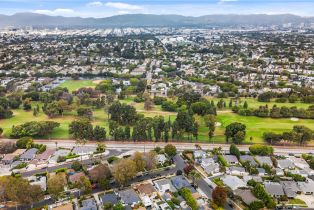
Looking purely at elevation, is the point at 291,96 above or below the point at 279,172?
above

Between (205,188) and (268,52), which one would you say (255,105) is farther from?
(268,52)

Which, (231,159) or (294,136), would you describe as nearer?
(231,159)

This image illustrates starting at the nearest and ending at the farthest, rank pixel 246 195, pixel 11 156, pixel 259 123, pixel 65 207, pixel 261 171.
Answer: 1. pixel 65 207
2. pixel 246 195
3. pixel 261 171
4. pixel 11 156
5. pixel 259 123

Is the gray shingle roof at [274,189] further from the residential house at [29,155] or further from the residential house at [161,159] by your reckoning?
the residential house at [29,155]

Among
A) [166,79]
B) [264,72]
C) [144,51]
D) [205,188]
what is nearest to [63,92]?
[166,79]

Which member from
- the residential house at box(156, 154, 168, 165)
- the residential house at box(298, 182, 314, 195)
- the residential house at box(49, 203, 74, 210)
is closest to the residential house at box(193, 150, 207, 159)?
the residential house at box(156, 154, 168, 165)

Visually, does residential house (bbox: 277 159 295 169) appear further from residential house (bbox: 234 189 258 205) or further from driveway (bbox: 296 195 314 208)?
residential house (bbox: 234 189 258 205)

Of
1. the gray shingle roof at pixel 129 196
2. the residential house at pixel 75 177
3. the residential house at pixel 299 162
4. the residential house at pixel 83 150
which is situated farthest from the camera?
the residential house at pixel 83 150

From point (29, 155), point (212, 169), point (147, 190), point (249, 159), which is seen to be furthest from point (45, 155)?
point (249, 159)

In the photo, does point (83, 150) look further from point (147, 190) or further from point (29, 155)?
point (147, 190)

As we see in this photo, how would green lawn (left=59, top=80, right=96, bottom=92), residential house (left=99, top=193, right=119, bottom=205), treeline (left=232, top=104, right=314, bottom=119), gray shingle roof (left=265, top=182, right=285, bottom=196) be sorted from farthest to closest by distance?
green lawn (left=59, top=80, right=96, bottom=92), treeline (left=232, top=104, right=314, bottom=119), gray shingle roof (left=265, top=182, right=285, bottom=196), residential house (left=99, top=193, right=119, bottom=205)

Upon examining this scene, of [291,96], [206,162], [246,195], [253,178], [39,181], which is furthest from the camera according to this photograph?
[291,96]

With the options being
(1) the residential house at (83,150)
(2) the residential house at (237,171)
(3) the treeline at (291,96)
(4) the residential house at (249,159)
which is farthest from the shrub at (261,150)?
(3) the treeline at (291,96)
